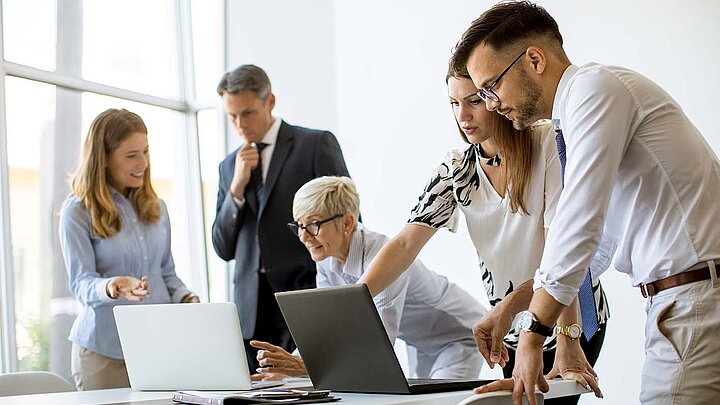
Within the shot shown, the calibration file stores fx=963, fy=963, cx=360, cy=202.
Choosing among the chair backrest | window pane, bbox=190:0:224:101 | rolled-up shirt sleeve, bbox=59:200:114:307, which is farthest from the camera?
window pane, bbox=190:0:224:101

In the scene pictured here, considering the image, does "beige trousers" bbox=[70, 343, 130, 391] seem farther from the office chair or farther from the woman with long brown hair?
the office chair

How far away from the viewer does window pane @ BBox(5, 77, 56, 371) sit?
4.72 meters

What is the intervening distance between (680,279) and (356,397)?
69 cm

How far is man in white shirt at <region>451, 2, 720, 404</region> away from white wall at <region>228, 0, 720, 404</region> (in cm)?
Answer: 281

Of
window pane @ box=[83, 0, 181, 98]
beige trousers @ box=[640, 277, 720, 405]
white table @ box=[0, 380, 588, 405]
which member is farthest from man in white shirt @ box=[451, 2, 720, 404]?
window pane @ box=[83, 0, 181, 98]

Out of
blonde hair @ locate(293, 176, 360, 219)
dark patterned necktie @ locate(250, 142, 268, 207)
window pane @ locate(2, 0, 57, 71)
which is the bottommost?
blonde hair @ locate(293, 176, 360, 219)

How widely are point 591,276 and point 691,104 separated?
2.58 m

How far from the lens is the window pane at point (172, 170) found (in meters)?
5.83

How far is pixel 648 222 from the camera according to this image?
190 centimetres

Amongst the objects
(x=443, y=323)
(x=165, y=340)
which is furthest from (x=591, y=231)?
(x=443, y=323)

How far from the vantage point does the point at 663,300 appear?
6.16 feet

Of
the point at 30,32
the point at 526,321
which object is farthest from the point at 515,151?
the point at 30,32

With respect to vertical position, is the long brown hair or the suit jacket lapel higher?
the suit jacket lapel

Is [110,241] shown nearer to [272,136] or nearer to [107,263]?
[107,263]
